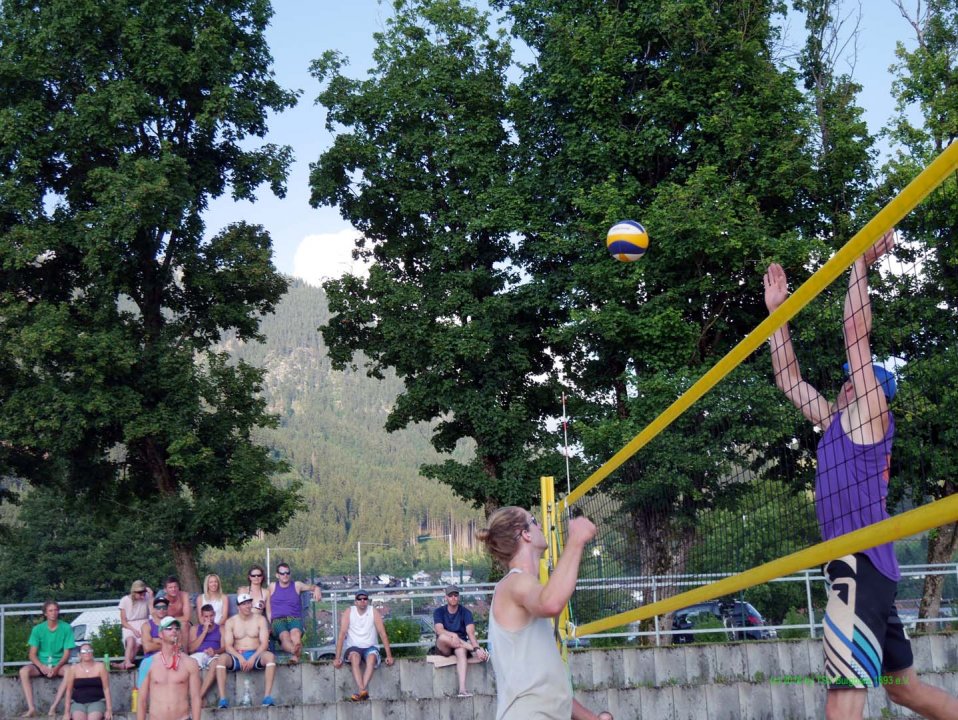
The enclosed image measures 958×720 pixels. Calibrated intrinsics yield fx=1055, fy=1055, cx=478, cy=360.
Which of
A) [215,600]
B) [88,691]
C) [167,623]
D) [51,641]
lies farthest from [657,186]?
[88,691]

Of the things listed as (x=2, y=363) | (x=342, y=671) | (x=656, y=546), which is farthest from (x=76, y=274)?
(x=656, y=546)

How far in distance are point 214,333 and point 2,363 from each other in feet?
14.1

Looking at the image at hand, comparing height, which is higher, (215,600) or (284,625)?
(215,600)

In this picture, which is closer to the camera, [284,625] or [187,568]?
[284,625]

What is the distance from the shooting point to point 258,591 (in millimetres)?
13469

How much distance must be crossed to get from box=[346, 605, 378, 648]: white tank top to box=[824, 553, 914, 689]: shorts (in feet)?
31.4

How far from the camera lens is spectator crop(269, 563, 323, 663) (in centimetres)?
1341

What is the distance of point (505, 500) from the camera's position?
2095cm

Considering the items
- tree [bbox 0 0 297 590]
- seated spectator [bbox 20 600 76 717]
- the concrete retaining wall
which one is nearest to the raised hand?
the concrete retaining wall

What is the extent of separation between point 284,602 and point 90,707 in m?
2.61

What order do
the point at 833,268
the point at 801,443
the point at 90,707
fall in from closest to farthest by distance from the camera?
the point at 833,268 → the point at 801,443 → the point at 90,707

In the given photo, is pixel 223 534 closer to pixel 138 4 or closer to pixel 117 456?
pixel 117 456

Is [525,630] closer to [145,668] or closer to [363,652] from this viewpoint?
[145,668]

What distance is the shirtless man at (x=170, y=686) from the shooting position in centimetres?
1141
